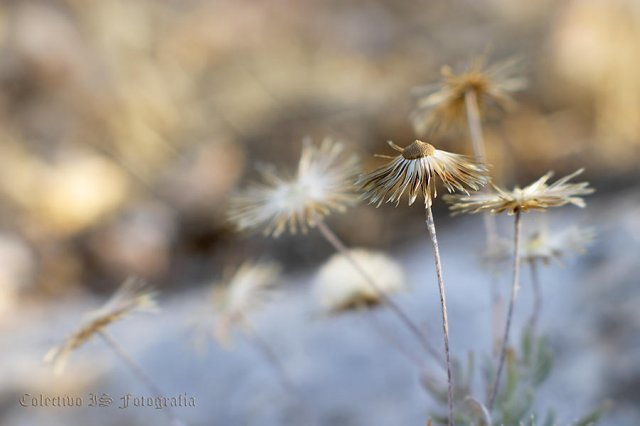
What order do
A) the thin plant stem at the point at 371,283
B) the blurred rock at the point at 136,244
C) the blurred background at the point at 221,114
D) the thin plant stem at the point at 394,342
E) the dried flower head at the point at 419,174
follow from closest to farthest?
the dried flower head at the point at 419,174, the thin plant stem at the point at 371,283, the thin plant stem at the point at 394,342, the blurred background at the point at 221,114, the blurred rock at the point at 136,244

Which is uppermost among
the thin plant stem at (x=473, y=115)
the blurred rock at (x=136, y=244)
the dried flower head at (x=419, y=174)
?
the blurred rock at (x=136, y=244)

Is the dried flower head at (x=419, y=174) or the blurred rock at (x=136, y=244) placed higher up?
the blurred rock at (x=136, y=244)

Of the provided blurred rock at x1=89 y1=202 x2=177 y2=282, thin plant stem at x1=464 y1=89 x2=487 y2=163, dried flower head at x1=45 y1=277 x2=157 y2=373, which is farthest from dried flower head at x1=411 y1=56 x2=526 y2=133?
blurred rock at x1=89 y1=202 x2=177 y2=282

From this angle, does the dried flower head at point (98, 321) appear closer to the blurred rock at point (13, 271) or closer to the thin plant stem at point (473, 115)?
the thin plant stem at point (473, 115)

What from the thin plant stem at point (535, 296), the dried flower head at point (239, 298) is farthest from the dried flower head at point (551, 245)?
the dried flower head at point (239, 298)

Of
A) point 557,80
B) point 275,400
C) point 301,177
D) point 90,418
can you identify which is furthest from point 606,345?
point 557,80

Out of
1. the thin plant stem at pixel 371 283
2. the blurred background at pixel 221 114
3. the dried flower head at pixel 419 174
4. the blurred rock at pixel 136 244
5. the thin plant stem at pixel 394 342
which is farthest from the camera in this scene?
the blurred rock at pixel 136 244

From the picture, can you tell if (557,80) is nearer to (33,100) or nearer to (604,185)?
(604,185)

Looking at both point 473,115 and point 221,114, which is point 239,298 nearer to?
point 473,115
